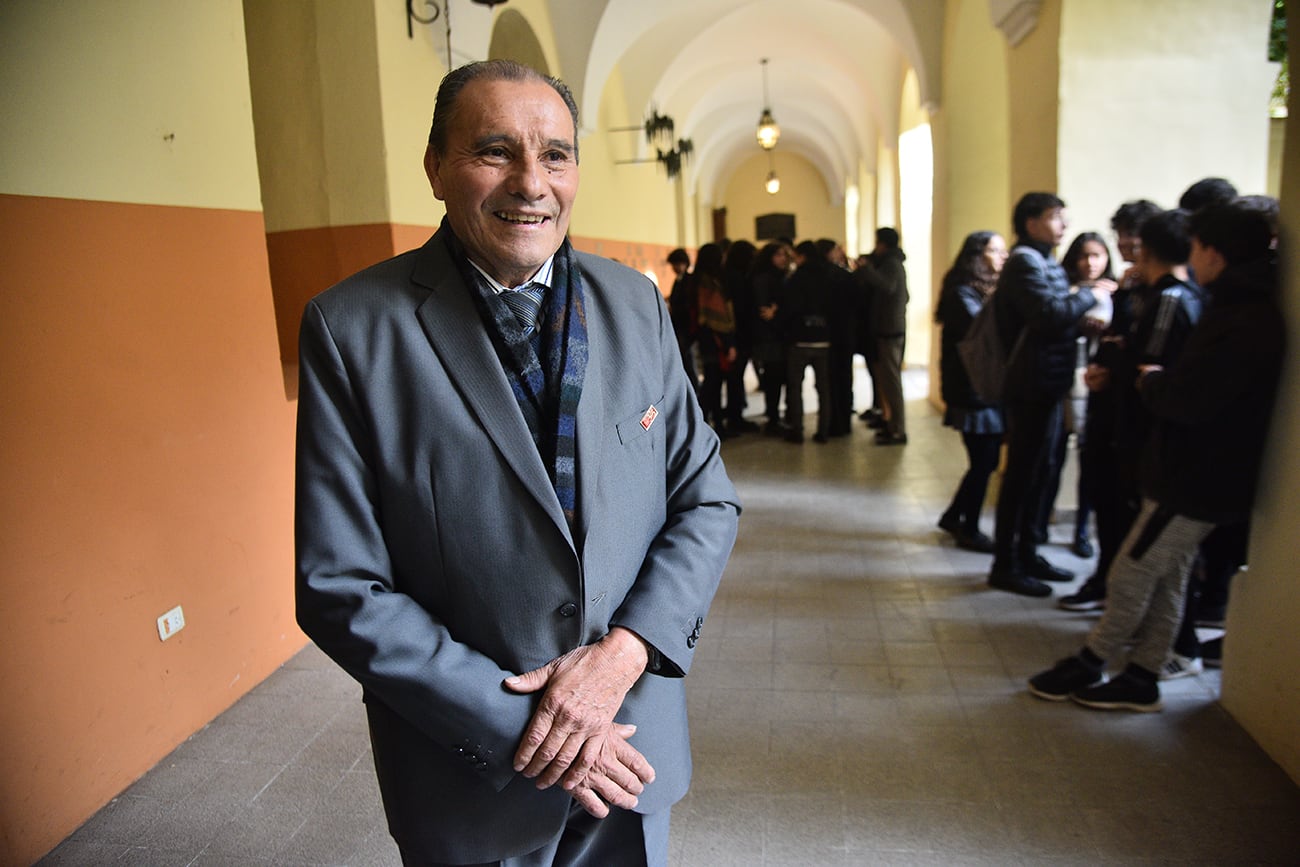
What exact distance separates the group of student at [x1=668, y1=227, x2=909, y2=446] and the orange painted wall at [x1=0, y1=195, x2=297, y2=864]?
13.6 ft

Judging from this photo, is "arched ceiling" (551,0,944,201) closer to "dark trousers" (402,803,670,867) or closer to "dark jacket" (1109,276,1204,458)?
"dark jacket" (1109,276,1204,458)

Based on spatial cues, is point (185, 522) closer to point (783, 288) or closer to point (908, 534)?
point (908, 534)

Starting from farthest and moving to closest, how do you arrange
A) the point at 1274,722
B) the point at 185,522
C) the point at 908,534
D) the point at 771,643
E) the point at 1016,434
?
the point at 908,534
the point at 1016,434
the point at 771,643
the point at 185,522
the point at 1274,722

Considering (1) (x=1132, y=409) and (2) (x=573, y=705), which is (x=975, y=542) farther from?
(2) (x=573, y=705)

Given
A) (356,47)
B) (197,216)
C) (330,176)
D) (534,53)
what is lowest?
(197,216)

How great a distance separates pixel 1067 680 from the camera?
10.0 ft

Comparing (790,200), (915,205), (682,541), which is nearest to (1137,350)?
(682,541)

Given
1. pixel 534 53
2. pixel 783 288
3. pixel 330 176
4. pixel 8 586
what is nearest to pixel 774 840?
pixel 8 586

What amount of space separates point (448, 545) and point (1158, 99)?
5140 millimetres

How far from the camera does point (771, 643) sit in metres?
3.67

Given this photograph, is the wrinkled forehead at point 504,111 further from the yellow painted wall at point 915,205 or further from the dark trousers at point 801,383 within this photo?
the yellow painted wall at point 915,205

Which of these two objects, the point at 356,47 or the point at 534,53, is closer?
the point at 356,47

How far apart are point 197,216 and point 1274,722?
3.72 m

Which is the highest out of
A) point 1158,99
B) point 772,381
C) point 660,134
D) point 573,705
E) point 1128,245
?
point 660,134
